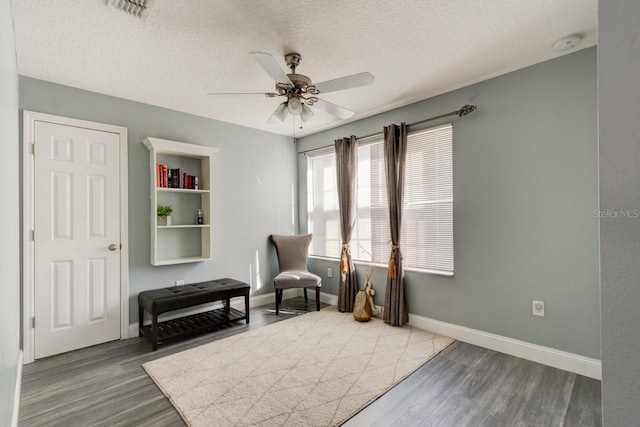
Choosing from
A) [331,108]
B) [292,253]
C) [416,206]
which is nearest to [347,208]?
[416,206]

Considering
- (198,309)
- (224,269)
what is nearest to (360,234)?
(224,269)

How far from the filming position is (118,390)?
87.2 inches

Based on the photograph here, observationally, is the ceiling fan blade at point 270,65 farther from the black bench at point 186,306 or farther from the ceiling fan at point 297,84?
the black bench at point 186,306

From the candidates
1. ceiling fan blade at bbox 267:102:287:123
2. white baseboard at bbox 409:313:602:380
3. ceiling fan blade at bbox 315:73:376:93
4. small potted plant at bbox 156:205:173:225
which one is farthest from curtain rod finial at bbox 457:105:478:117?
small potted plant at bbox 156:205:173:225

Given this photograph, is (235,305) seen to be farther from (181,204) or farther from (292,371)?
Answer: (292,371)

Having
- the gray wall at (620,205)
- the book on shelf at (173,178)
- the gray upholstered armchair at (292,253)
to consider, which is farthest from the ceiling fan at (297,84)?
the gray upholstered armchair at (292,253)

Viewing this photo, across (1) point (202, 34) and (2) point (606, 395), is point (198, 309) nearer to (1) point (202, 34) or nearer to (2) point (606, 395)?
(1) point (202, 34)

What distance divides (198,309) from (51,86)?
2.77m

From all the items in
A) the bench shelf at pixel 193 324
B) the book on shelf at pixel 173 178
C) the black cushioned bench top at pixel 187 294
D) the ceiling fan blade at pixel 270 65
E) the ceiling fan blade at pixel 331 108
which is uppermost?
the ceiling fan blade at pixel 270 65

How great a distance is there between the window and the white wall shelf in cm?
185

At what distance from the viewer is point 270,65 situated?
2.02 metres

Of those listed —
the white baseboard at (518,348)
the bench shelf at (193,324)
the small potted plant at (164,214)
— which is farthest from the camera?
the small potted plant at (164,214)

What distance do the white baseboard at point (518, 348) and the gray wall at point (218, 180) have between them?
2.39m

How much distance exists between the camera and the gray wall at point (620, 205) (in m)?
0.67
